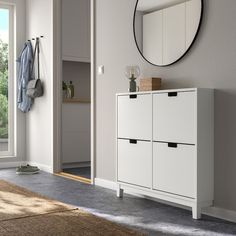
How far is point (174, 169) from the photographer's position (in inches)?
132

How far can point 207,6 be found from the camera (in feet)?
11.0

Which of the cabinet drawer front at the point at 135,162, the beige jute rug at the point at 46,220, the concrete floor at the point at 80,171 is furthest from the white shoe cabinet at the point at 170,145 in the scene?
the concrete floor at the point at 80,171

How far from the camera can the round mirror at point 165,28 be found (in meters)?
3.49

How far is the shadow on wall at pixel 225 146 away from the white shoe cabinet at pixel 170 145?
0.15ft

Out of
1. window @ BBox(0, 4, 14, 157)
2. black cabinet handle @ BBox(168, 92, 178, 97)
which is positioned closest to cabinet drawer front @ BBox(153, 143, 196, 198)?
black cabinet handle @ BBox(168, 92, 178, 97)

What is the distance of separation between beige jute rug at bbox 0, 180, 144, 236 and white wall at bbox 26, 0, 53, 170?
195 centimetres

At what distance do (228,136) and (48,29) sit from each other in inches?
133

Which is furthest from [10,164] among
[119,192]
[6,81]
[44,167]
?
[119,192]

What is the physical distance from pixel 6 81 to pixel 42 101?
0.81 m

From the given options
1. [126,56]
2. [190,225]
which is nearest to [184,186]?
[190,225]

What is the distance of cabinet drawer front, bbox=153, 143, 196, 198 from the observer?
321 centimetres

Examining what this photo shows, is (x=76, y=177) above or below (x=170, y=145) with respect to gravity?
below

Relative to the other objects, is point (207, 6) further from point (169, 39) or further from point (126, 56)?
point (126, 56)

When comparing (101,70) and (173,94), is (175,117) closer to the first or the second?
(173,94)
